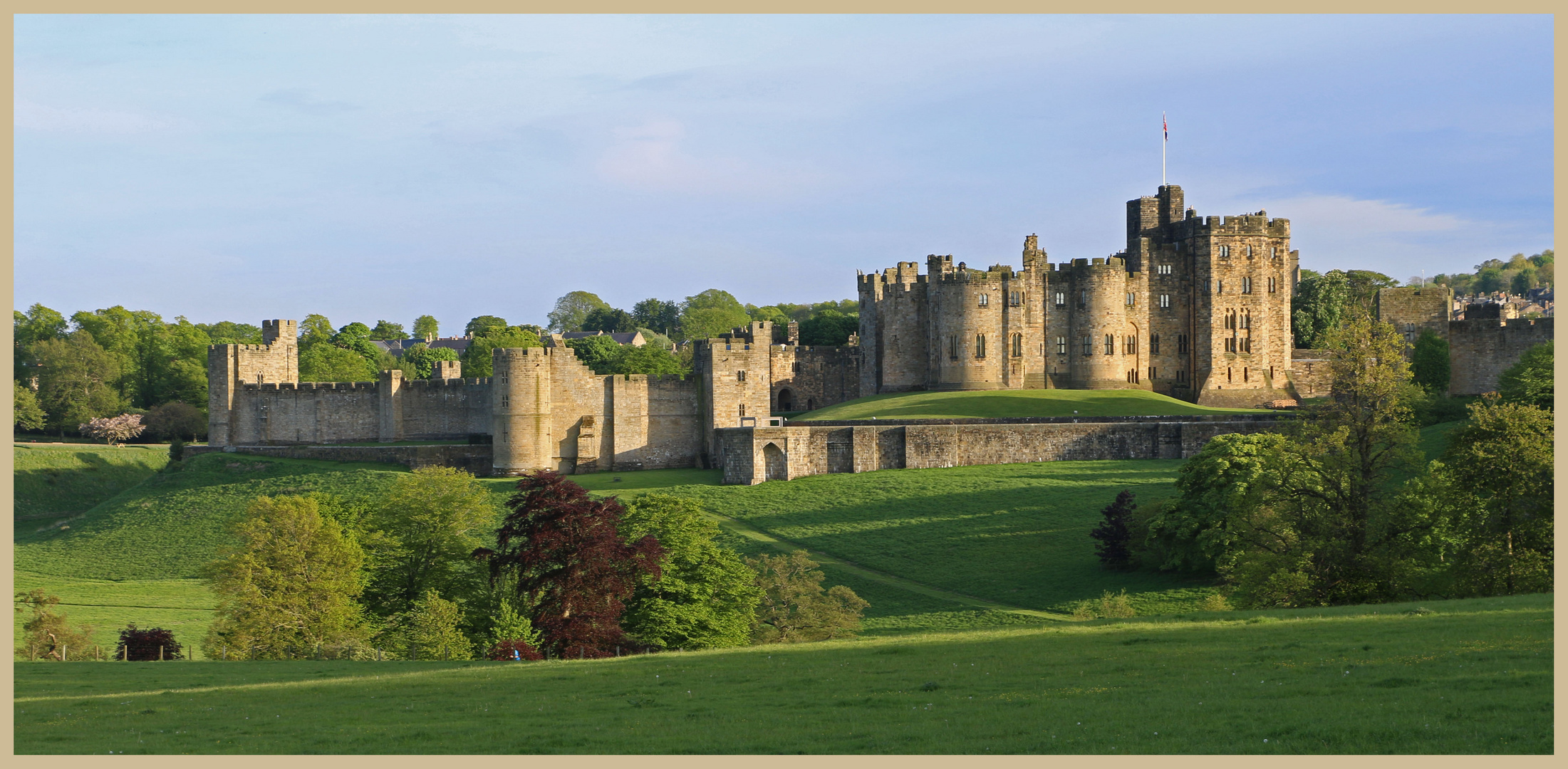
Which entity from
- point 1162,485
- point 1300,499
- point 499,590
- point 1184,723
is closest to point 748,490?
point 1162,485

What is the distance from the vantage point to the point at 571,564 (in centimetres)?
3584

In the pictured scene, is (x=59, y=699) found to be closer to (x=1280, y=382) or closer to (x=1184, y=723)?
(x=1184, y=723)

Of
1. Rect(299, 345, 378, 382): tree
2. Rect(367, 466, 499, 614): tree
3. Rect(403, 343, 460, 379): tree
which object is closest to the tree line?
Rect(367, 466, 499, 614): tree

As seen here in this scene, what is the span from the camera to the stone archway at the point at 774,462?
62375 millimetres

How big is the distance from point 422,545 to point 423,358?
300 ft

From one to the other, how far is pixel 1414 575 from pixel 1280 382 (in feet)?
155

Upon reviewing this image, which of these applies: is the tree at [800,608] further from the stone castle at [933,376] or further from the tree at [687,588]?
the stone castle at [933,376]

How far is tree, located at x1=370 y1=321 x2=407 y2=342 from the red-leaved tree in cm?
14540

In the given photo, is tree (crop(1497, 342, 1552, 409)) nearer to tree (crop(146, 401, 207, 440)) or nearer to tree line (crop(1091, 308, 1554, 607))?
tree line (crop(1091, 308, 1554, 607))

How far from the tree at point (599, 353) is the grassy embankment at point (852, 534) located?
38212 millimetres

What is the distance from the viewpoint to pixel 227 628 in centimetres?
3762

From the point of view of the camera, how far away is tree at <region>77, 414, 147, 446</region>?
91500 mm

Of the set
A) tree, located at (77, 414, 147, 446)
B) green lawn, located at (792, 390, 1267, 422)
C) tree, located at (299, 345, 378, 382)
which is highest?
tree, located at (299, 345, 378, 382)

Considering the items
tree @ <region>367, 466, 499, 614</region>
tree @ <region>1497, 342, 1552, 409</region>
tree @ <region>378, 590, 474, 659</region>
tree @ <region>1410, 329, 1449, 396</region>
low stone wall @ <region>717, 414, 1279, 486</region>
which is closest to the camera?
tree @ <region>378, 590, 474, 659</region>
